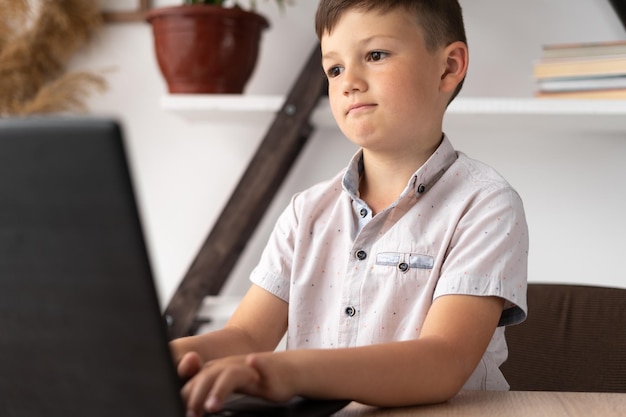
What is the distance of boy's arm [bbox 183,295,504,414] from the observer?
0.65 m

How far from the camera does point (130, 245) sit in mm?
457

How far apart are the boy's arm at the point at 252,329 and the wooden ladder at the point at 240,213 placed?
0.88 m

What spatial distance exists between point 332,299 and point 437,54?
0.37 meters

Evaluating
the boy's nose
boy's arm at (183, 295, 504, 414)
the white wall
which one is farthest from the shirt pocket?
the white wall

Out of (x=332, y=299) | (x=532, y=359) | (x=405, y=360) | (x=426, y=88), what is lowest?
(x=532, y=359)

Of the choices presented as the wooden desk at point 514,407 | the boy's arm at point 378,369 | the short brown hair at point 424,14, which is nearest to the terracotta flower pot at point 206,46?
the short brown hair at point 424,14

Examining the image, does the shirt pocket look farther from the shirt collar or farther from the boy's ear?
the boy's ear

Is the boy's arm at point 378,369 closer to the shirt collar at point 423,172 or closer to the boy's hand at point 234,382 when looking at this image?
the boy's hand at point 234,382

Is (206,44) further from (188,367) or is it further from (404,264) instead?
(188,367)

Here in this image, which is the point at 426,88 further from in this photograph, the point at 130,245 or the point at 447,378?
the point at 130,245

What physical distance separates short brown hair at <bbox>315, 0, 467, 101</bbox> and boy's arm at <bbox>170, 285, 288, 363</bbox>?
0.39m

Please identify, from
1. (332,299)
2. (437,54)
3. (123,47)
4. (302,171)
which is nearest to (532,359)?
(332,299)

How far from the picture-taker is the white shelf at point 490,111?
71.0 inches

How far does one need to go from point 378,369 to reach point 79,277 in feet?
1.15
